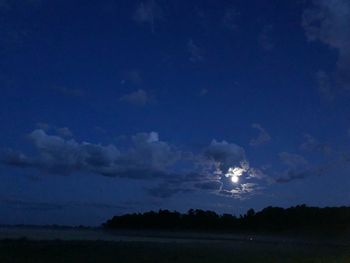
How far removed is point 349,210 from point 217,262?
415 feet

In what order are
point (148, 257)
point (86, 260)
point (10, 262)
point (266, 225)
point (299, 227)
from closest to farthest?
point (10, 262) → point (86, 260) → point (148, 257) → point (299, 227) → point (266, 225)

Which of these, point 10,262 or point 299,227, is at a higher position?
point 299,227

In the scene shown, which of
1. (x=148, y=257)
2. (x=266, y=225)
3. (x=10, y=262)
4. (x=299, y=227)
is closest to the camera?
(x=10, y=262)

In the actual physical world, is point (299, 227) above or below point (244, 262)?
above

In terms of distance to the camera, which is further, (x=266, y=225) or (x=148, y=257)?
(x=266, y=225)

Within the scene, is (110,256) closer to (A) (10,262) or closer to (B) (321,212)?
(A) (10,262)

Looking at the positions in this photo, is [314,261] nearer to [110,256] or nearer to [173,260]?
[173,260]

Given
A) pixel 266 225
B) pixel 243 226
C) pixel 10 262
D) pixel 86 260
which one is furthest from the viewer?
pixel 243 226

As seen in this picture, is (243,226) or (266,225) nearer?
(266,225)

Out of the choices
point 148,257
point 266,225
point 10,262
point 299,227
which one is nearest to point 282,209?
point 266,225

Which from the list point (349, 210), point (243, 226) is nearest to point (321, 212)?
point (349, 210)

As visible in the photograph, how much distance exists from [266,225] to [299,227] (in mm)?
18369

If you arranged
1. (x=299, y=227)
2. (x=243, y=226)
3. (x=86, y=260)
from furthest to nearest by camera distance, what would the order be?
1. (x=243, y=226)
2. (x=299, y=227)
3. (x=86, y=260)

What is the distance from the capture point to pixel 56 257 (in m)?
50.4
